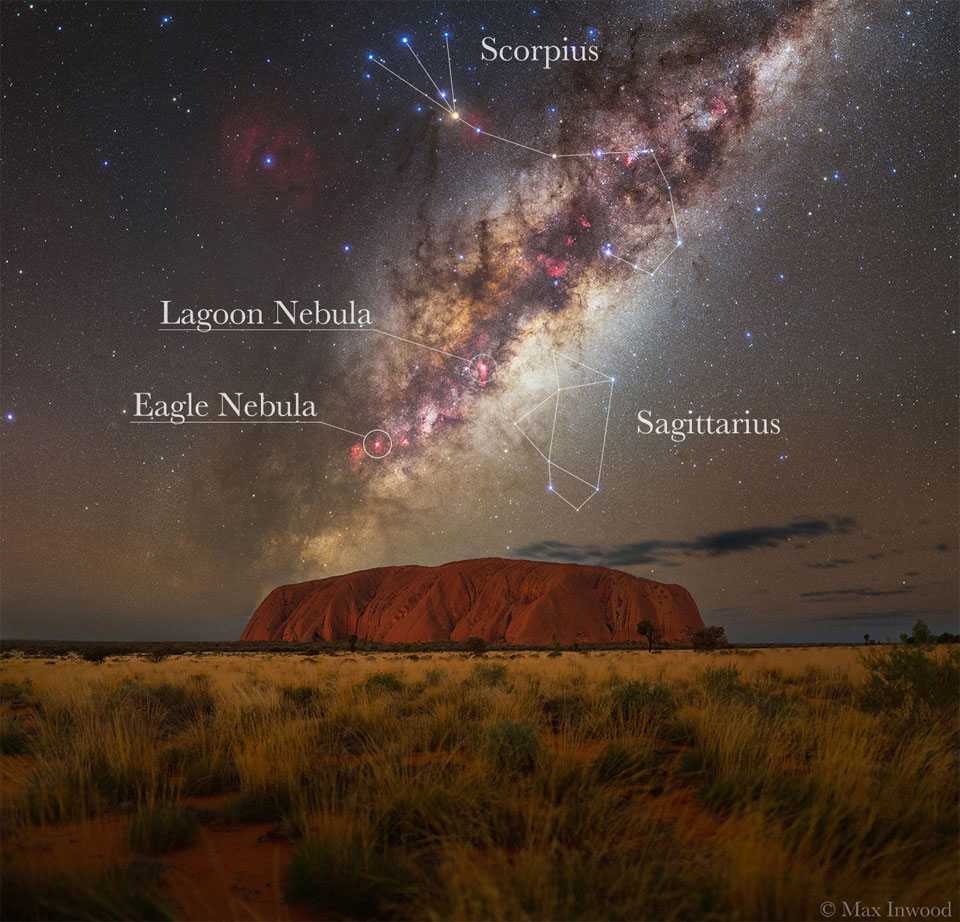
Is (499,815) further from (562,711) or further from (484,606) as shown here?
(484,606)

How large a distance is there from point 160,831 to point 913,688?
859cm

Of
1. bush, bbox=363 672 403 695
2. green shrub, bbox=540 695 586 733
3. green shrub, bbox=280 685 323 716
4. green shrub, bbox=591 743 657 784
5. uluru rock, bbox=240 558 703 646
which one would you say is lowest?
uluru rock, bbox=240 558 703 646

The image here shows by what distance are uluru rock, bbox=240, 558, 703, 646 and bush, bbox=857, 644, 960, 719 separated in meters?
78.8

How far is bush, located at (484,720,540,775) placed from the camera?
18.0ft

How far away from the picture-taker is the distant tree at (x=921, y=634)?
8633mm

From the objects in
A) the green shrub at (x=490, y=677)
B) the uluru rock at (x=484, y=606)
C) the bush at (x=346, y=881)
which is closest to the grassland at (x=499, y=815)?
the bush at (x=346, y=881)

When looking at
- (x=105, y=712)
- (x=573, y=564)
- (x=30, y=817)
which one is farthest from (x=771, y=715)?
(x=573, y=564)

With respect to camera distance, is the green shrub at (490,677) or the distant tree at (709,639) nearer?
the green shrub at (490,677)

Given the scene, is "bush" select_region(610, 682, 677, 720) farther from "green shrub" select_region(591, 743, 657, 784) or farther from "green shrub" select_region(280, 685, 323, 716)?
"green shrub" select_region(280, 685, 323, 716)

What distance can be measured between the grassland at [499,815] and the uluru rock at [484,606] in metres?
80.2

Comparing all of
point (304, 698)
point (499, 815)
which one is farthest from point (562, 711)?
point (304, 698)

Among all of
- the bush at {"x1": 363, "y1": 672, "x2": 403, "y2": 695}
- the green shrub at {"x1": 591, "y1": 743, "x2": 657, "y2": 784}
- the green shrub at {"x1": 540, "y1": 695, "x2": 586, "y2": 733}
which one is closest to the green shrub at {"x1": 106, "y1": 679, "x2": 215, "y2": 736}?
the bush at {"x1": 363, "y1": 672, "x2": 403, "y2": 695}

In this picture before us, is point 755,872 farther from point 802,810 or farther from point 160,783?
point 160,783

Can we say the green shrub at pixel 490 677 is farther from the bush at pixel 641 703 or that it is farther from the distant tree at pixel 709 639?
the distant tree at pixel 709 639
